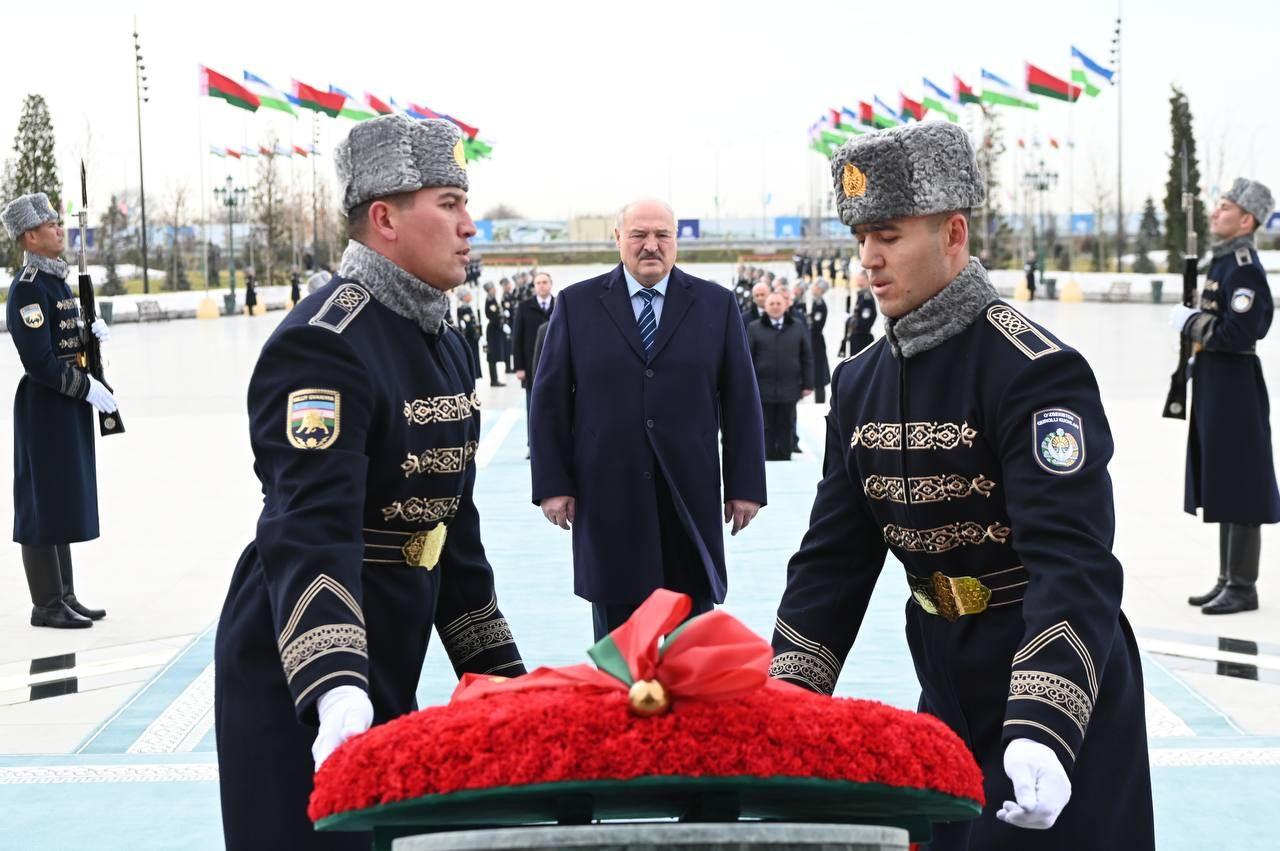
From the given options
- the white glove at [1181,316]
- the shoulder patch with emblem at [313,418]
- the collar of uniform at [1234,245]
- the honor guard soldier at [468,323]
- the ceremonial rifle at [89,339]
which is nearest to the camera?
the shoulder patch with emblem at [313,418]

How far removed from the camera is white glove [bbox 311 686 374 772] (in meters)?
2.30

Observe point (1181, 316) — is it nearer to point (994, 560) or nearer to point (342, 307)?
point (994, 560)

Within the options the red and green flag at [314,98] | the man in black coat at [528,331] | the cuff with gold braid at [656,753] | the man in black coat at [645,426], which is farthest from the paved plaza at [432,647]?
the red and green flag at [314,98]

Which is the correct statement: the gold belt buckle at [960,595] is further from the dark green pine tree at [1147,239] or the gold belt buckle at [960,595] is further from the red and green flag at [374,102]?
the dark green pine tree at [1147,239]

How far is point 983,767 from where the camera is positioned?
2.79 meters

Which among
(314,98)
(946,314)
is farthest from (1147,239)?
(946,314)

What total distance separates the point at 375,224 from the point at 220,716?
3.09 ft

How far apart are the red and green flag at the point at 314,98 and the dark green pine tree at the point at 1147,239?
2620cm

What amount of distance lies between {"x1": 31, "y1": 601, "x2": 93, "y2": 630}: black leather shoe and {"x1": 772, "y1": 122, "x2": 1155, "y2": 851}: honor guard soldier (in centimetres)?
573

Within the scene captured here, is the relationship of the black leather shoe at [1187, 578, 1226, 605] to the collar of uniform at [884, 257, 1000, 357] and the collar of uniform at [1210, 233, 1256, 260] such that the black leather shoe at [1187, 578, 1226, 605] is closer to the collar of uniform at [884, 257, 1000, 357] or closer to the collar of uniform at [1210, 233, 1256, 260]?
the collar of uniform at [1210, 233, 1256, 260]

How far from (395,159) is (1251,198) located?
593 centimetres

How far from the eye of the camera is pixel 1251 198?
307 inches

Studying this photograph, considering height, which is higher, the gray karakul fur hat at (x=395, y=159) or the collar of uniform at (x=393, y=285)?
the gray karakul fur hat at (x=395, y=159)

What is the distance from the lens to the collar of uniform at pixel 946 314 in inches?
113
